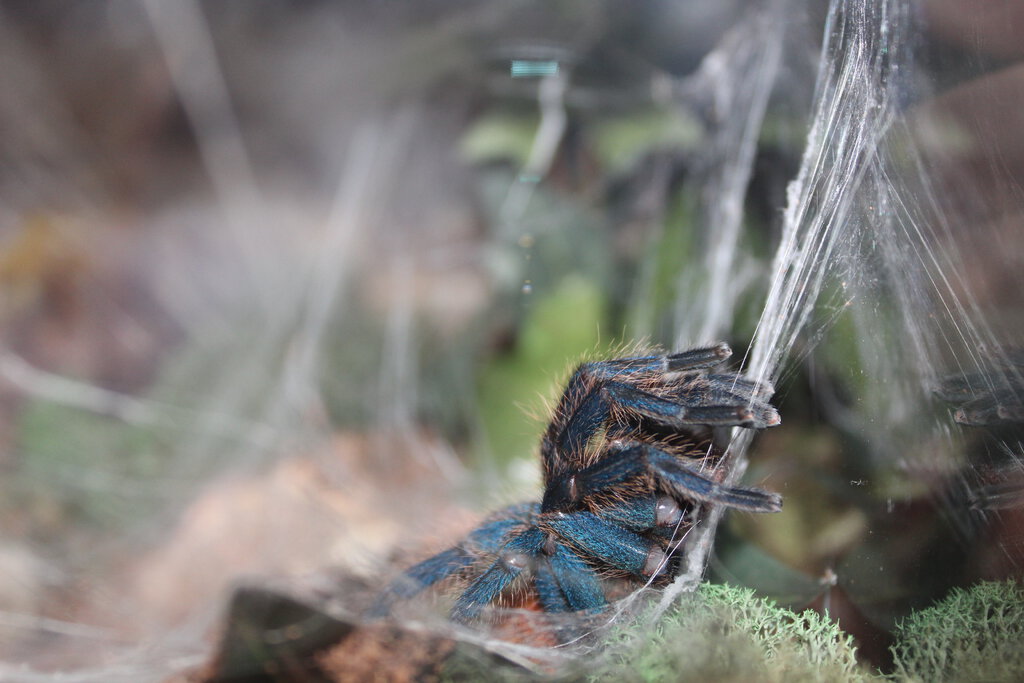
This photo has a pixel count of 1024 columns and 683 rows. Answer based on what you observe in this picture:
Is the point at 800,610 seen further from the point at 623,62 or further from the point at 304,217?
the point at 304,217

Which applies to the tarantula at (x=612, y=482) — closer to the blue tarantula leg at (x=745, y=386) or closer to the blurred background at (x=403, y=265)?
the blue tarantula leg at (x=745, y=386)

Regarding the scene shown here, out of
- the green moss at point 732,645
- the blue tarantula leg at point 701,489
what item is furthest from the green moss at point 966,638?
the blue tarantula leg at point 701,489

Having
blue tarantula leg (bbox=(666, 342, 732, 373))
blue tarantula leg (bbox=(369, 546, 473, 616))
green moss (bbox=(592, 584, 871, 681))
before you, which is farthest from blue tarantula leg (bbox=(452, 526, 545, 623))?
blue tarantula leg (bbox=(666, 342, 732, 373))

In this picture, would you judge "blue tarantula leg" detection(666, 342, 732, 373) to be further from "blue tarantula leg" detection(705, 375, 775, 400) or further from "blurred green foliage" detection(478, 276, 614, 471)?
"blurred green foliage" detection(478, 276, 614, 471)

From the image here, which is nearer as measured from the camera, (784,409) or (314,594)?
(784,409)

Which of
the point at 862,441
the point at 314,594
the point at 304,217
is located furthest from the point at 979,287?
the point at 304,217

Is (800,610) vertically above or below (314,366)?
below

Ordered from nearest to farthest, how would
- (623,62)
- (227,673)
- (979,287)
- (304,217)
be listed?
(979,287), (227,673), (623,62), (304,217)

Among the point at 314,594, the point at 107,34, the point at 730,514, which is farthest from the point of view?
the point at 107,34
